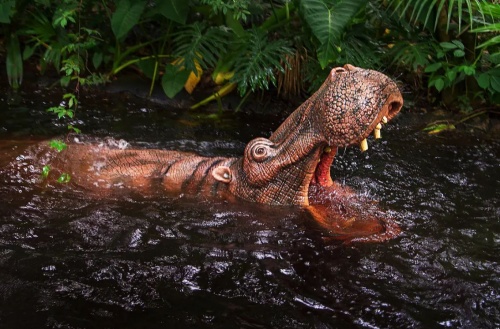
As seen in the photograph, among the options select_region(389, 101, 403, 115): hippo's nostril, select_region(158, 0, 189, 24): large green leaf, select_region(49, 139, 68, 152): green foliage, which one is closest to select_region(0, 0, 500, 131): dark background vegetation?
select_region(158, 0, 189, 24): large green leaf

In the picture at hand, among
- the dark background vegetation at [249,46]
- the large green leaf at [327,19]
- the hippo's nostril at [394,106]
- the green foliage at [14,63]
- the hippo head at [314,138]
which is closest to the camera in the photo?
the hippo head at [314,138]

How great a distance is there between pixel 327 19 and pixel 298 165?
220 cm

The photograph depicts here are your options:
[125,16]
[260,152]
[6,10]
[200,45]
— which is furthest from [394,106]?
[6,10]

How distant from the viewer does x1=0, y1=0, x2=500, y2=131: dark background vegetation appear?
5906mm

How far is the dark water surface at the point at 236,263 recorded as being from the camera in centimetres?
285

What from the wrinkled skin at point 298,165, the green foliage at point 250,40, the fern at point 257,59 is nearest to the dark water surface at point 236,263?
the wrinkled skin at point 298,165

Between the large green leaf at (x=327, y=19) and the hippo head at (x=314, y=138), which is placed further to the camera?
the large green leaf at (x=327, y=19)

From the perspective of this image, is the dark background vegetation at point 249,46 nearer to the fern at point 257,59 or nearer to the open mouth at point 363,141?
the fern at point 257,59

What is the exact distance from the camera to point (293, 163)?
11.6ft

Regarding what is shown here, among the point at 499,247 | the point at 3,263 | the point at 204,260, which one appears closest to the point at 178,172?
the point at 204,260

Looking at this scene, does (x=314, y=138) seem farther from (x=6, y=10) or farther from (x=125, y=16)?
(x=6, y=10)

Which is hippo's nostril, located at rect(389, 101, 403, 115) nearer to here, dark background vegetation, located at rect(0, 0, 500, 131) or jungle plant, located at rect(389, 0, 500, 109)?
dark background vegetation, located at rect(0, 0, 500, 131)

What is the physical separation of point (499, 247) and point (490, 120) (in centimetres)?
346

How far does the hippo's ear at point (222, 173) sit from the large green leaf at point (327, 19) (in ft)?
6.22
